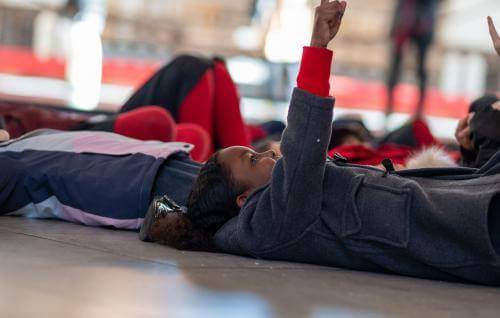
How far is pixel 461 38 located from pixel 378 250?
9.35 meters

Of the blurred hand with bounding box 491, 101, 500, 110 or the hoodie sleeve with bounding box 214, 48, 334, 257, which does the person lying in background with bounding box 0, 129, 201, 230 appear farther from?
the blurred hand with bounding box 491, 101, 500, 110

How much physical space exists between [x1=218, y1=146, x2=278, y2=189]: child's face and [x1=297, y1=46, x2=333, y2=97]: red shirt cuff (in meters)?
0.20

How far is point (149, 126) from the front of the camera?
9.02 feet

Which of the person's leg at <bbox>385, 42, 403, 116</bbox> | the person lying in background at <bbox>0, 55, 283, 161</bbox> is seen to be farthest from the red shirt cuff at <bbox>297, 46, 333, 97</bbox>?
the person's leg at <bbox>385, 42, 403, 116</bbox>

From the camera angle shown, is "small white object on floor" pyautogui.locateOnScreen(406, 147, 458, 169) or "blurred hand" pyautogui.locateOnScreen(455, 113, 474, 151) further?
"blurred hand" pyautogui.locateOnScreen(455, 113, 474, 151)

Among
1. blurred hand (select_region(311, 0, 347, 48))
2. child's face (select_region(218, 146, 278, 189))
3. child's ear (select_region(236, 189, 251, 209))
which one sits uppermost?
blurred hand (select_region(311, 0, 347, 48))

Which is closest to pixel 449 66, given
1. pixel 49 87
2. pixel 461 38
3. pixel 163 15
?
pixel 461 38

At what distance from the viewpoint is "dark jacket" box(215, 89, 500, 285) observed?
168 centimetres

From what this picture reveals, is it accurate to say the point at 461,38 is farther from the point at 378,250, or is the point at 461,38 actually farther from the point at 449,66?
the point at 378,250

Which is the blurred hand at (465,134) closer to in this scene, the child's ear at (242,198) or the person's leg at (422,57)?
the child's ear at (242,198)

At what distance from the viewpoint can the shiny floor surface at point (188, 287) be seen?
4.09 feet

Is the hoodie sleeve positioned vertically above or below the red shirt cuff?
below

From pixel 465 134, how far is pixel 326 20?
2.79 feet

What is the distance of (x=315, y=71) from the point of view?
1717 millimetres
